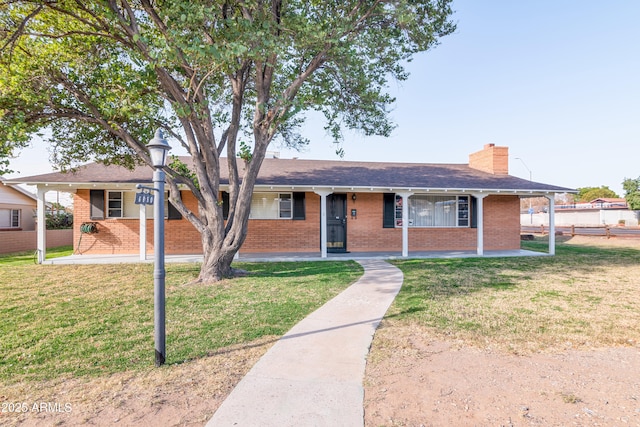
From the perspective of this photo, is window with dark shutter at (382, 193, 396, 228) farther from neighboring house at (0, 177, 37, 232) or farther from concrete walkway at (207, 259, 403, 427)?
neighboring house at (0, 177, 37, 232)

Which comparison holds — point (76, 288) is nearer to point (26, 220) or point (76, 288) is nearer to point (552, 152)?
point (26, 220)

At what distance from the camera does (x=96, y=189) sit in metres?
11.7

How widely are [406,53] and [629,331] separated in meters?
7.31

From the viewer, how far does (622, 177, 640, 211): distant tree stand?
35.1 meters

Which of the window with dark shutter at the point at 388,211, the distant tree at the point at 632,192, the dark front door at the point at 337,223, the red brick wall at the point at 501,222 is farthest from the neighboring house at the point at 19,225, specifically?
the distant tree at the point at 632,192

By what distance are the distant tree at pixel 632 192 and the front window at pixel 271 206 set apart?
136 ft

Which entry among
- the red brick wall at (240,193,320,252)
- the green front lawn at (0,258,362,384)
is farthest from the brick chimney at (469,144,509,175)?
the green front lawn at (0,258,362,384)

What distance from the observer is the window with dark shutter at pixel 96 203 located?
11.7 metres

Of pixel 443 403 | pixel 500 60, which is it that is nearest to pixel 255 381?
pixel 443 403

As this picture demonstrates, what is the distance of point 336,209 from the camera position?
12844 millimetres

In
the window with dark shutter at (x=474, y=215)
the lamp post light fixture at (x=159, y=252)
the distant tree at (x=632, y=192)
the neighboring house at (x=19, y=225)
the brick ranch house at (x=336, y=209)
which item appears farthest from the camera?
the distant tree at (x=632, y=192)

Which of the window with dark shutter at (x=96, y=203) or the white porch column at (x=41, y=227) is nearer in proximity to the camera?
the white porch column at (x=41, y=227)

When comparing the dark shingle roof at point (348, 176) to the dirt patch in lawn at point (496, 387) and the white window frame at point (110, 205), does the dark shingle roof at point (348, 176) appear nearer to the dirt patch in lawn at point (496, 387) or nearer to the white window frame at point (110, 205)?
the white window frame at point (110, 205)

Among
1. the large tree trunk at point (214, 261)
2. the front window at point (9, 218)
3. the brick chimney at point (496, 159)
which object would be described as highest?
the brick chimney at point (496, 159)
